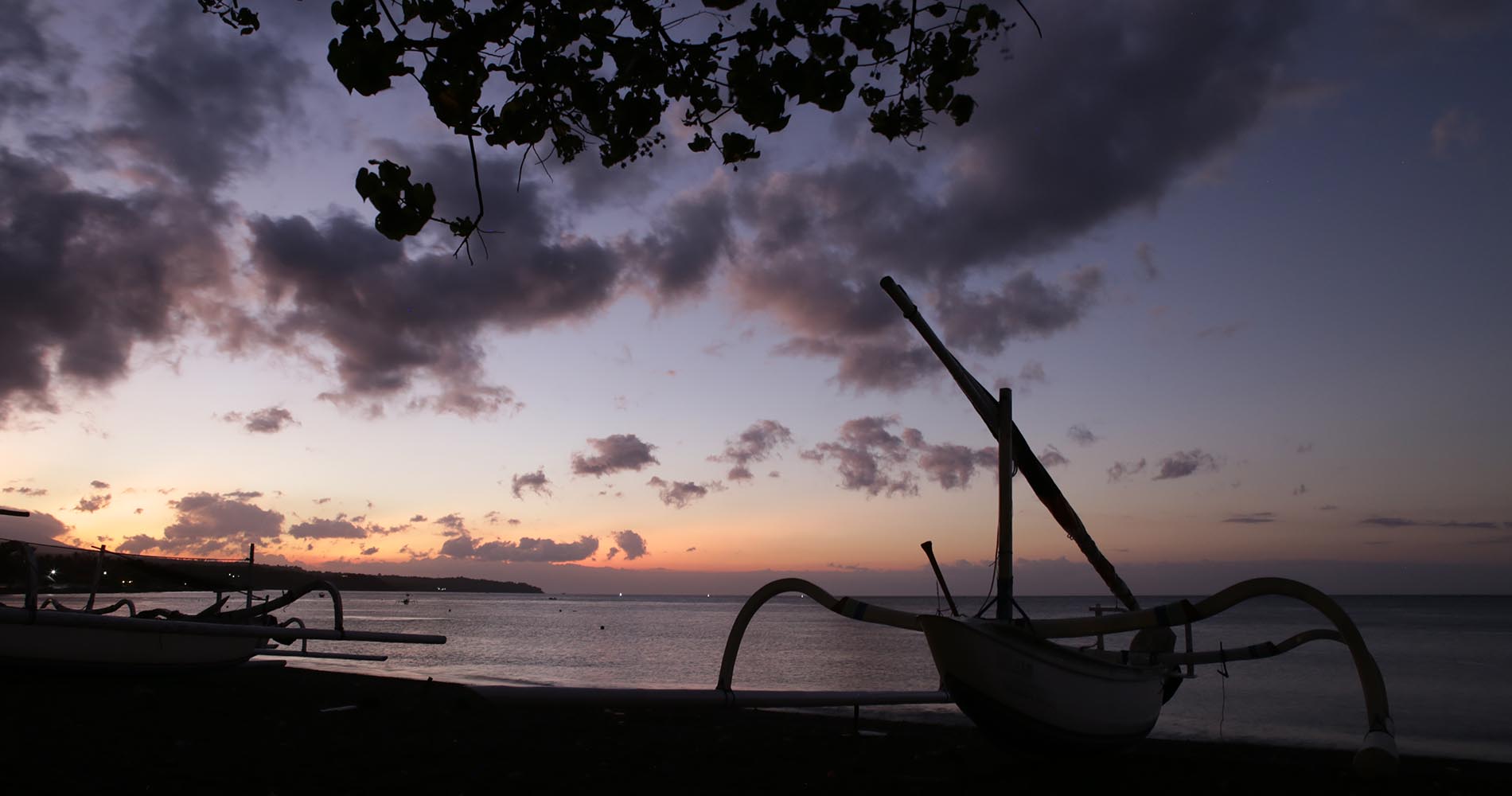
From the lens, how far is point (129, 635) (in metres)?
14.1

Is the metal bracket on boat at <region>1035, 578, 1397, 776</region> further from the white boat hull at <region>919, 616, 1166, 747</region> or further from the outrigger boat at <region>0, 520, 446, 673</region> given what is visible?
the outrigger boat at <region>0, 520, 446, 673</region>

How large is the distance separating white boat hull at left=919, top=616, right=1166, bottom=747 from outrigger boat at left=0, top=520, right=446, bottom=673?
22.0 feet

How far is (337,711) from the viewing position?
12.6 m

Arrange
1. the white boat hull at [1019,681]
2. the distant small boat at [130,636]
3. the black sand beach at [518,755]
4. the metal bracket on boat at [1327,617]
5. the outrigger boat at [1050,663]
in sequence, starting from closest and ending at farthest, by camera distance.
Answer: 1. the metal bracket on boat at [1327,617]
2. the outrigger boat at [1050,663]
3. the black sand beach at [518,755]
4. the white boat hull at [1019,681]
5. the distant small boat at [130,636]

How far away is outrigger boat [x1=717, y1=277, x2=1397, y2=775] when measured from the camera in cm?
738

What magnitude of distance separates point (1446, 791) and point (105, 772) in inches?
544

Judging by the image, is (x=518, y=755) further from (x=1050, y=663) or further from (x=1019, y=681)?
(x=1050, y=663)

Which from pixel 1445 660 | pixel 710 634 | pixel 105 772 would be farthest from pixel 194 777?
pixel 710 634

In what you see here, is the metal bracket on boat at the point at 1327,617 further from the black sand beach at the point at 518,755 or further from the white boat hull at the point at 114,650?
the white boat hull at the point at 114,650

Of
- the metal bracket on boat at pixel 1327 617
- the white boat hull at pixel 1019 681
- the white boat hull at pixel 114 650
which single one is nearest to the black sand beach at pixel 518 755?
the white boat hull at pixel 114 650

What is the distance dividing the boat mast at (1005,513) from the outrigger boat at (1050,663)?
1 cm

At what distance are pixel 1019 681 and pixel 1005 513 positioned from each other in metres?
2.42

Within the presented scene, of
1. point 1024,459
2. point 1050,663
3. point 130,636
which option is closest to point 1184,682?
point 1024,459

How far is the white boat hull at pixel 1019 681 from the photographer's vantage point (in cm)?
880
